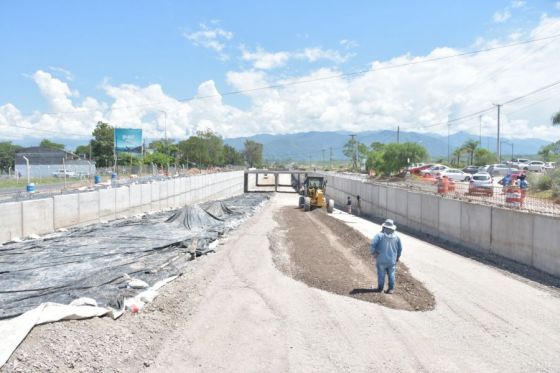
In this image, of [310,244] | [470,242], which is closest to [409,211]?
[470,242]

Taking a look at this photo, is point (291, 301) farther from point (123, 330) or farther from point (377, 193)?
point (377, 193)

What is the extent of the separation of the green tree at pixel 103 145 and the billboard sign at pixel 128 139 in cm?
3387

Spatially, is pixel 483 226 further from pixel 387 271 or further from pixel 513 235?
pixel 387 271

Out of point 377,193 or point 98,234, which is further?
point 377,193

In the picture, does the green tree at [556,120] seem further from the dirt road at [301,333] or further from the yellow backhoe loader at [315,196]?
the dirt road at [301,333]

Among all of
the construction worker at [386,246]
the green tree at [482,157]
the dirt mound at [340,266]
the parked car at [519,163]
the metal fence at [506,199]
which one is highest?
the green tree at [482,157]

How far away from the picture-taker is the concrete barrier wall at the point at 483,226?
1480 centimetres

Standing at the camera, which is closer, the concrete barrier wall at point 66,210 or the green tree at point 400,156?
the concrete barrier wall at point 66,210

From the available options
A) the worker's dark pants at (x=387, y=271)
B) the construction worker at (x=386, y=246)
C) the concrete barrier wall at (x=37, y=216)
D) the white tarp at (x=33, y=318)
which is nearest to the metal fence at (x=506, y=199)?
the worker's dark pants at (x=387, y=271)

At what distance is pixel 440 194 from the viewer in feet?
80.0

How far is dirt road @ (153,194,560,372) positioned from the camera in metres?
7.73

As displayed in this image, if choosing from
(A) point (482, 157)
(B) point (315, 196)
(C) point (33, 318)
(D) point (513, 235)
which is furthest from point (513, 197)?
(A) point (482, 157)

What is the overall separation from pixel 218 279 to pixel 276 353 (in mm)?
5438

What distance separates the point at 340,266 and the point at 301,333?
641 centimetres
